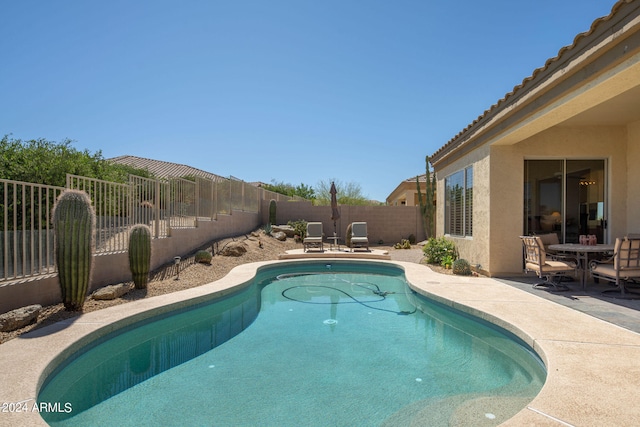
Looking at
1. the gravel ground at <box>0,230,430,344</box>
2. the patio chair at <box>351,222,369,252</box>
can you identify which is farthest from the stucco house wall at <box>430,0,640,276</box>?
the patio chair at <box>351,222,369,252</box>

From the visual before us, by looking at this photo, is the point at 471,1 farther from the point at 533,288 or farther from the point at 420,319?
the point at 420,319

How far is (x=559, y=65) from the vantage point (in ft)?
17.7

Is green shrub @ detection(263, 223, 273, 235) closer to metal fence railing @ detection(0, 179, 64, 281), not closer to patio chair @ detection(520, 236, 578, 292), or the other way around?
metal fence railing @ detection(0, 179, 64, 281)

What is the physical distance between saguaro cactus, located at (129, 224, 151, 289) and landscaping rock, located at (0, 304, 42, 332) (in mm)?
2070

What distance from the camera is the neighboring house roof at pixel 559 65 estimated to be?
427cm

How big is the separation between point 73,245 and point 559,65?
8155 mm

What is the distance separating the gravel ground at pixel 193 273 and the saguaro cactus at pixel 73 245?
1.07 ft

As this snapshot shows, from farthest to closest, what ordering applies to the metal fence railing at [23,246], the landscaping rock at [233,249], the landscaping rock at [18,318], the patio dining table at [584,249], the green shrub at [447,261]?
the landscaping rock at [233,249]
the green shrub at [447,261]
the patio dining table at [584,249]
the metal fence railing at [23,246]
the landscaping rock at [18,318]

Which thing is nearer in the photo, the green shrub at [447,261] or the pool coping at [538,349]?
the pool coping at [538,349]

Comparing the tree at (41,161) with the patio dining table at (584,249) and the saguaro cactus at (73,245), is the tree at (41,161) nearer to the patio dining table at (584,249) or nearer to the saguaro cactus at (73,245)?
the saguaro cactus at (73,245)

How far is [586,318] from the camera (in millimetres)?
4734

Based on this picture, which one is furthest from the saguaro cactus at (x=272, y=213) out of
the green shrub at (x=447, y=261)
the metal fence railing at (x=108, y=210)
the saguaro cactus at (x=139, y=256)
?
the saguaro cactus at (x=139, y=256)

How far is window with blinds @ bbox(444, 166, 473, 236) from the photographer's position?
947 cm

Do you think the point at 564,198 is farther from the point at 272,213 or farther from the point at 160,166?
the point at 160,166
